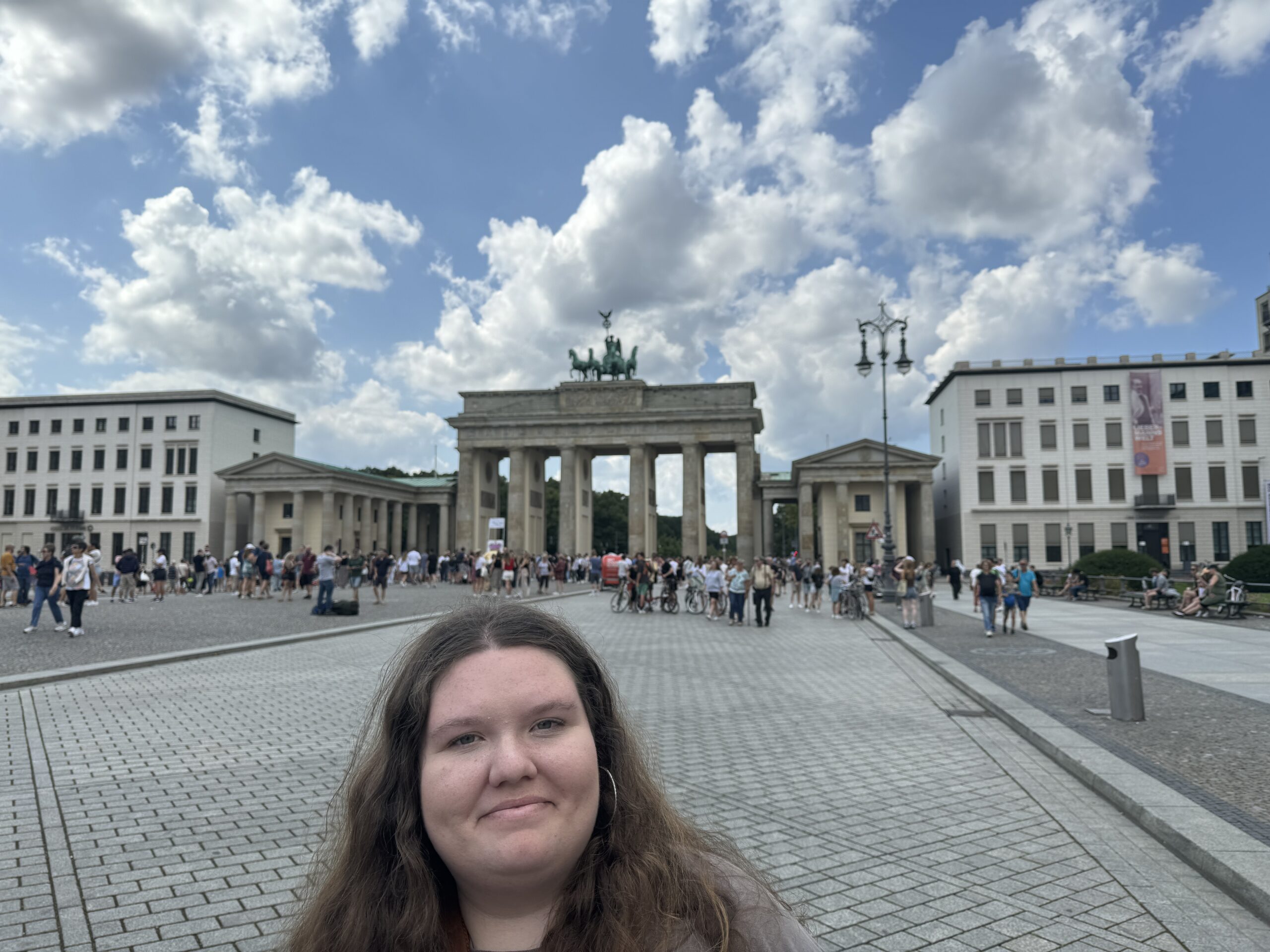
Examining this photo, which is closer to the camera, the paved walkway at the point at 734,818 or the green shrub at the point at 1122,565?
the paved walkway at the point at 734,818

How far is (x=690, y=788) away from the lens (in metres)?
6.27

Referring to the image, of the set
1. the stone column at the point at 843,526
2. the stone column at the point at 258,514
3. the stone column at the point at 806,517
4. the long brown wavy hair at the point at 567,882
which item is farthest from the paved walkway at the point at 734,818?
the stone column at the point at 258,514

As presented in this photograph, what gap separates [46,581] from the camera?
16688 mm

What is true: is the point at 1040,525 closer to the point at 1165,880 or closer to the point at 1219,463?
the point at 1219,463

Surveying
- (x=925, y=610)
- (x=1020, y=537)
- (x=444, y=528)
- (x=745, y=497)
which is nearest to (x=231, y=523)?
(x=444, y=528)

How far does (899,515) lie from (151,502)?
197 feet

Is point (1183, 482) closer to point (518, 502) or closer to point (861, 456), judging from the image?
point (861, 456)

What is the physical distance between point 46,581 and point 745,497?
5387 centimetres

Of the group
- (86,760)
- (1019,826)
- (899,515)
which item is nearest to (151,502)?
(899,515)

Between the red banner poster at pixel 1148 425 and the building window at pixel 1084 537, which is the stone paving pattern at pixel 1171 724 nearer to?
the building window at pixel 1084 537

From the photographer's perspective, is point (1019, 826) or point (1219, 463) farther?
point (1219, 463)

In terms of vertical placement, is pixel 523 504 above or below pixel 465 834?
above

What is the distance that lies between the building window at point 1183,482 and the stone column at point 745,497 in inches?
1123

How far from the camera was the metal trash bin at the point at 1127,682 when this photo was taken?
8555 millimetres
